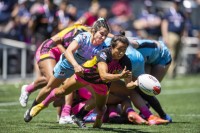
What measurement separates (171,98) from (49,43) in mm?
5672

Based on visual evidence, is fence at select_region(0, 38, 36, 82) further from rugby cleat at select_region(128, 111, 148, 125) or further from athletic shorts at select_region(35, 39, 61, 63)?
rugby cleat at select_region(128, 111, 148, 125)

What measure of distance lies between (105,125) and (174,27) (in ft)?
38.6

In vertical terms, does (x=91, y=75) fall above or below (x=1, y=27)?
above

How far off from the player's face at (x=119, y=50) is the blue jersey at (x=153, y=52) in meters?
1.87

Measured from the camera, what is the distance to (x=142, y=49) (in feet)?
37.6

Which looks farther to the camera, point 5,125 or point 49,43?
point 49,43

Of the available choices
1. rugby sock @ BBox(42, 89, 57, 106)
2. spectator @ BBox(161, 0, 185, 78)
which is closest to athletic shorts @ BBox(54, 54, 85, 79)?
rugby sock @ BBox(42, 89, 57, 106)

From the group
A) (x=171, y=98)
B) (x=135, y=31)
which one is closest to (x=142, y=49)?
(x=171, y=98)

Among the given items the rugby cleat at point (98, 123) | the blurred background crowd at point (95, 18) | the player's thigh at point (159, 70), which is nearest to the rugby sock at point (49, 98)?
the rugby cleat at point (98, 123)

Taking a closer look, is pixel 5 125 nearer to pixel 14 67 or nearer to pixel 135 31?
pixel 14 67

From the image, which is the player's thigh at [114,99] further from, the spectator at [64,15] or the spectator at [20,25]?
the spectator at [20,25]

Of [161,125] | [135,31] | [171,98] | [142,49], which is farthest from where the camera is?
[135,31]

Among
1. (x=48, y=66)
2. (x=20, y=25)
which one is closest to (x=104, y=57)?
(x=48, y=66)

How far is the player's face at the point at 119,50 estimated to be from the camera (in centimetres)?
952
